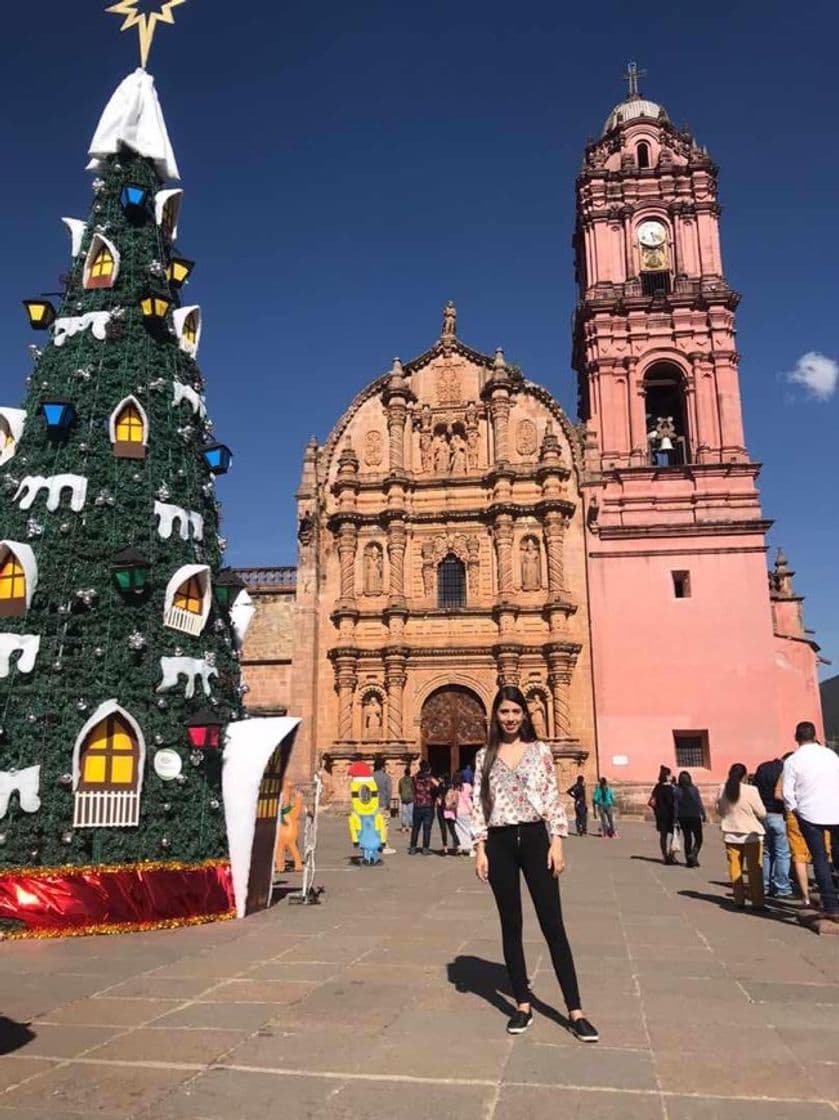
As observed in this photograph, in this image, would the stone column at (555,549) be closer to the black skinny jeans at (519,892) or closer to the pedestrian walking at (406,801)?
the pedestrian walking at (406,801)

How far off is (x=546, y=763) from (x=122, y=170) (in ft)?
31.9

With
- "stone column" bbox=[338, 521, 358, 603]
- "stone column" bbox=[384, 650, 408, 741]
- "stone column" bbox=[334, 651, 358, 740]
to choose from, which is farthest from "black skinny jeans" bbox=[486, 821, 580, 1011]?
"stone column" bbox=[338, 521, 358, 603]

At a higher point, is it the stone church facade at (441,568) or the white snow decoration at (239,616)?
the stone church facade at (441,568)

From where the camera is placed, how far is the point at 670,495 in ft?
94.2

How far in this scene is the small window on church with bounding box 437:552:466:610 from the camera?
2920 centimetres

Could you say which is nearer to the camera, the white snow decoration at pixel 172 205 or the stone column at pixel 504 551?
the white snow decoration at pixel 172 205

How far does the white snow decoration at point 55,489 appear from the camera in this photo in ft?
30.9

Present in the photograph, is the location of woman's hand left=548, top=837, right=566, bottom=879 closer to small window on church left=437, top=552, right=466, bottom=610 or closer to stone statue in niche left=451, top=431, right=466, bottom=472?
small window on church left=437, top=552, right=466, bottom=610

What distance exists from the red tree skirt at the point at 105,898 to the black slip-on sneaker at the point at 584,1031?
512cm

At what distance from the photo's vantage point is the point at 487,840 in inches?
205

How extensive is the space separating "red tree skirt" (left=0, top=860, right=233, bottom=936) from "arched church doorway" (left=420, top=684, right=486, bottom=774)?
→ 1898 cm

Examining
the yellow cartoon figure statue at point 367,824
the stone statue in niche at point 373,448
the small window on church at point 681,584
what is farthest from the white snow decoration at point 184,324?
the small window on church at point 681,584

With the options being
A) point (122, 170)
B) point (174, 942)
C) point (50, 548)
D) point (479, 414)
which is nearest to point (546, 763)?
point (174, 942)

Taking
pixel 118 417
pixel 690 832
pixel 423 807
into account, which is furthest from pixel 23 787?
pixel 690 832
